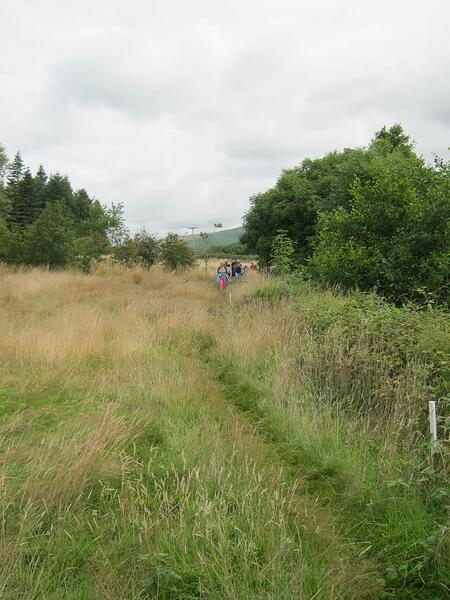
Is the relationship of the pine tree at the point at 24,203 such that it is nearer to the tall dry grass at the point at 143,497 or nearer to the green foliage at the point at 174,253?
the green foliage at the point at 174,253

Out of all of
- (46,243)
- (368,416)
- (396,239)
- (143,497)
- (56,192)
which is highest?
(56,192)

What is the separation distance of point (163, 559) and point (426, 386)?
9.39 ft

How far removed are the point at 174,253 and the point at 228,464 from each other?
21.1 m

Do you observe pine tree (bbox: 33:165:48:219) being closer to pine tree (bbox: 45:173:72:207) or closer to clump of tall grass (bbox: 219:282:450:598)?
pine tree (bbox: 45:173:72:207)

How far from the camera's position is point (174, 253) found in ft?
77.9

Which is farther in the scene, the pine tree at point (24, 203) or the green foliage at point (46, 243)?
the pine tree at point (24, 203)

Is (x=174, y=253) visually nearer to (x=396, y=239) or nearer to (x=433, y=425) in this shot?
(x=396, y=239)

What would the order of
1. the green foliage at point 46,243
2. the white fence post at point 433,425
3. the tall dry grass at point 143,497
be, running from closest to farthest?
the tall dry grass at point 143,497 → the white fence post at point 433,425 → the green foliage at point 46,243

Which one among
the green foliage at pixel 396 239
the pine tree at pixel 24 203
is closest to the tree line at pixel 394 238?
the green foliage at pixel 396 239

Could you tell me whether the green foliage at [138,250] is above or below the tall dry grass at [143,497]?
above

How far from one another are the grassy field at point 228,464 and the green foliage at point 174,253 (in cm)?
1676

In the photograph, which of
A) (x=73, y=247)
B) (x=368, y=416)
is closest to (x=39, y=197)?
(x=73, y=247)

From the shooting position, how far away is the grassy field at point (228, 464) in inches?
88.3

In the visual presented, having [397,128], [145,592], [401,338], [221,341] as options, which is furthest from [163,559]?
[397,128]
